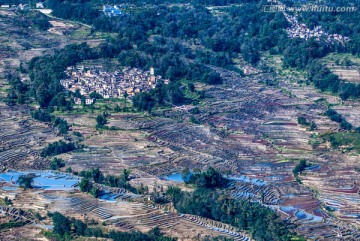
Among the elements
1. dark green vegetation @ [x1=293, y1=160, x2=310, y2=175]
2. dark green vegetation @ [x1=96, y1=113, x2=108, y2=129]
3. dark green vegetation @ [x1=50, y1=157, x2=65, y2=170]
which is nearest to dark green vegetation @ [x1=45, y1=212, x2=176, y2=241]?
dark green vegetation @ [x1=50, y1=157, x2=65, y2=170]

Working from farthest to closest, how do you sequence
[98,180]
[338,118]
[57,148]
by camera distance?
1. [338,118]
2. [57,148]
3. [98,180]

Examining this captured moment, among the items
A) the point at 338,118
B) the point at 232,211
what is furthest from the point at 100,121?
the point at 232,211

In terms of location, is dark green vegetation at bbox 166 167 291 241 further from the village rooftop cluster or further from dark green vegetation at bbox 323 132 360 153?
the village rooftop cluster

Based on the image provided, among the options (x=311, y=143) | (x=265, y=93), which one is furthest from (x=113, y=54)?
(x=311, y=143)

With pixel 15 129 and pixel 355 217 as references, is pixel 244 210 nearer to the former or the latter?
pixel 355 217

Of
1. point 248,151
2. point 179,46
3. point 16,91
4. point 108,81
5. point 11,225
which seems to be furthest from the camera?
point 179,46

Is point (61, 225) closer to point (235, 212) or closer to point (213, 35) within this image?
point (235, 212)
